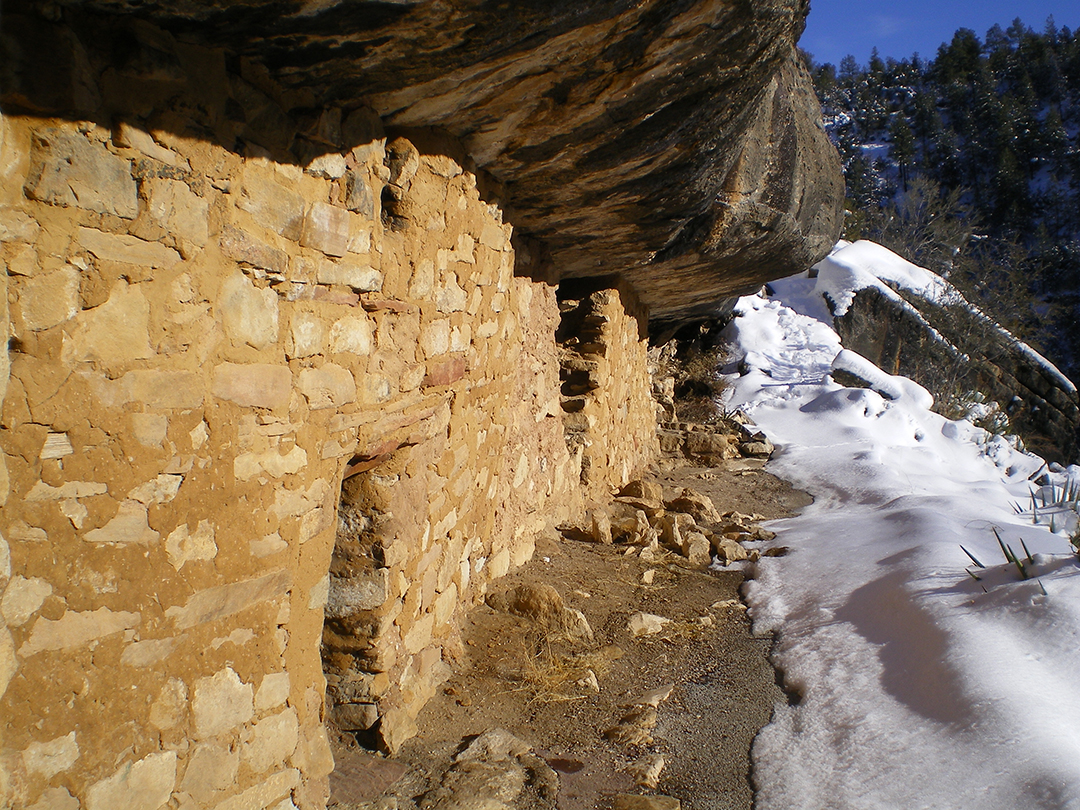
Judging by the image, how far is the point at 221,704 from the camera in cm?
163

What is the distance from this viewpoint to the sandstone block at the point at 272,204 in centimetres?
163

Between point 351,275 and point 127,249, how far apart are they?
0.64 m

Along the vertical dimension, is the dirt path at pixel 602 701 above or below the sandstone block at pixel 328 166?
below

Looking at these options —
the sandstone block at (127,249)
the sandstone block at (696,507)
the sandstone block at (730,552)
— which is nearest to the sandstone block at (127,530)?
the sandstone block at (127,249)

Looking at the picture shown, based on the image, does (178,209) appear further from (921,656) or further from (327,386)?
(921,656)

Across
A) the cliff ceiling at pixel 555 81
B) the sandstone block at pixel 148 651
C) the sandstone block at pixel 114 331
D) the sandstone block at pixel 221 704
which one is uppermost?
the cliff ceiling at pixel 555 81

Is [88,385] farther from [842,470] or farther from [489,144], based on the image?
[842,470]

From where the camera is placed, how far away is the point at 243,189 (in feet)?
5.30

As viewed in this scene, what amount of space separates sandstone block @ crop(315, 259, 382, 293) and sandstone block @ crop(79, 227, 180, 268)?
43cm

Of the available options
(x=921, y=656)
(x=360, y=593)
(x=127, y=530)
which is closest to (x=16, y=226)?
(x=127, y=530)

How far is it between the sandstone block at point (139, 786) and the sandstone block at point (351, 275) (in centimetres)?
111

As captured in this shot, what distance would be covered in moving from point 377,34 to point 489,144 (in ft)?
3.35

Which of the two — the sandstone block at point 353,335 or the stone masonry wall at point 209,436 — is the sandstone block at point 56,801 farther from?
the sandstone block at point 353,335

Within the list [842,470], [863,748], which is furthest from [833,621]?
[842,470]
